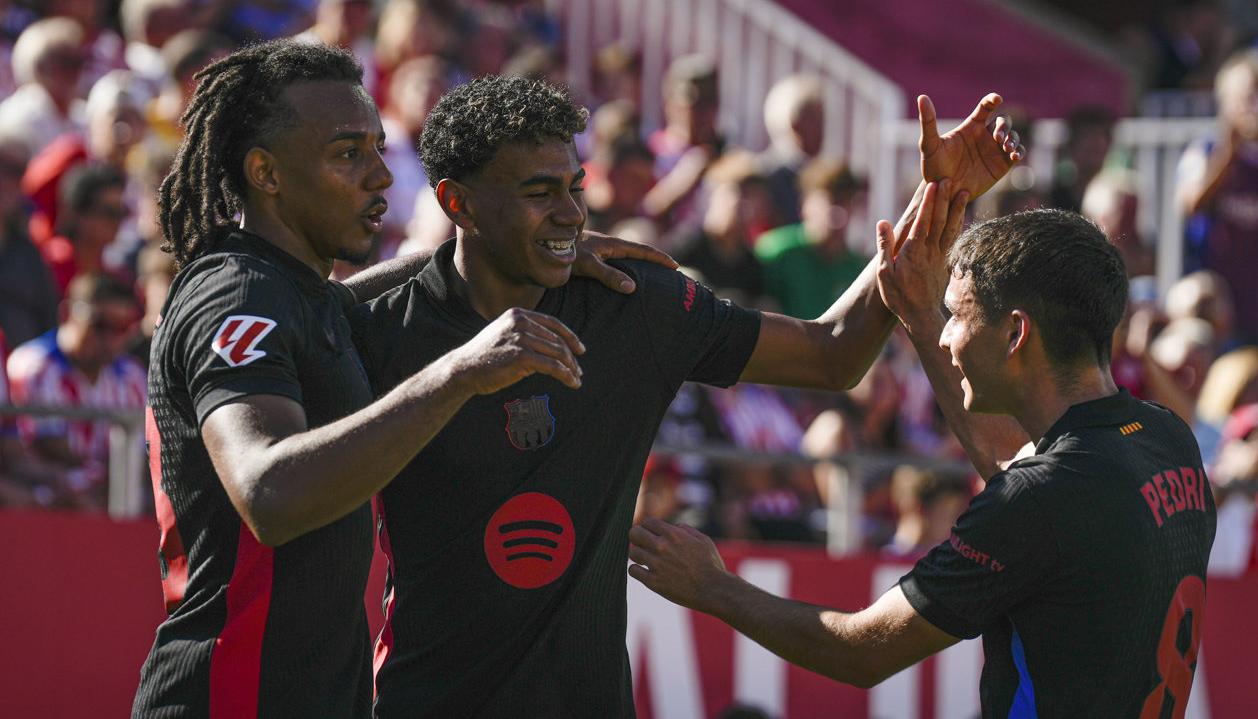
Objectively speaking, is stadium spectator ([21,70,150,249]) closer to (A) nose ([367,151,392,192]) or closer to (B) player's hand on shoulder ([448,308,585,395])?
(A) nose ([367,151,392,192])

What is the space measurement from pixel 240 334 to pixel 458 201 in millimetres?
1018

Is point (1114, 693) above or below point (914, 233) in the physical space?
below

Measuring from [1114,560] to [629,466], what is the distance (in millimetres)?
1255

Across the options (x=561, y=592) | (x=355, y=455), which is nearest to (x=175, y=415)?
(x=355, y=455)

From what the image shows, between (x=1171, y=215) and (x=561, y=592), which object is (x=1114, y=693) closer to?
(x=561, y=592)

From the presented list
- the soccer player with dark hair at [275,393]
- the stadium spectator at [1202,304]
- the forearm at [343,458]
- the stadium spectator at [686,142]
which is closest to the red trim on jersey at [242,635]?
the soccer player with dark hair at [275,393]

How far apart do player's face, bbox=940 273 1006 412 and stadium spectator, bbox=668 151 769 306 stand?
17.6 ft

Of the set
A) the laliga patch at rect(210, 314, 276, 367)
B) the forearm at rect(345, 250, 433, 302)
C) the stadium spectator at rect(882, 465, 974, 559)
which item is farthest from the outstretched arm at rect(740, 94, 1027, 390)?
the stadium spectator at rect(882, 465, 974, 559)

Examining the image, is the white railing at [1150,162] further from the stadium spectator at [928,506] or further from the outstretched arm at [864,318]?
the outstretched arm at [864,318]

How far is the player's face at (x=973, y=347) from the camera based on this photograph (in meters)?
4.01

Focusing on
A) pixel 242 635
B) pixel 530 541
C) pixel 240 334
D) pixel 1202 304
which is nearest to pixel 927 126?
pixel 530 541

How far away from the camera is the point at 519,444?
Result: 14.2 feet

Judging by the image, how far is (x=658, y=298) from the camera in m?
4.53

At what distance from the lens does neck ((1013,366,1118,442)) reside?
398 cm
